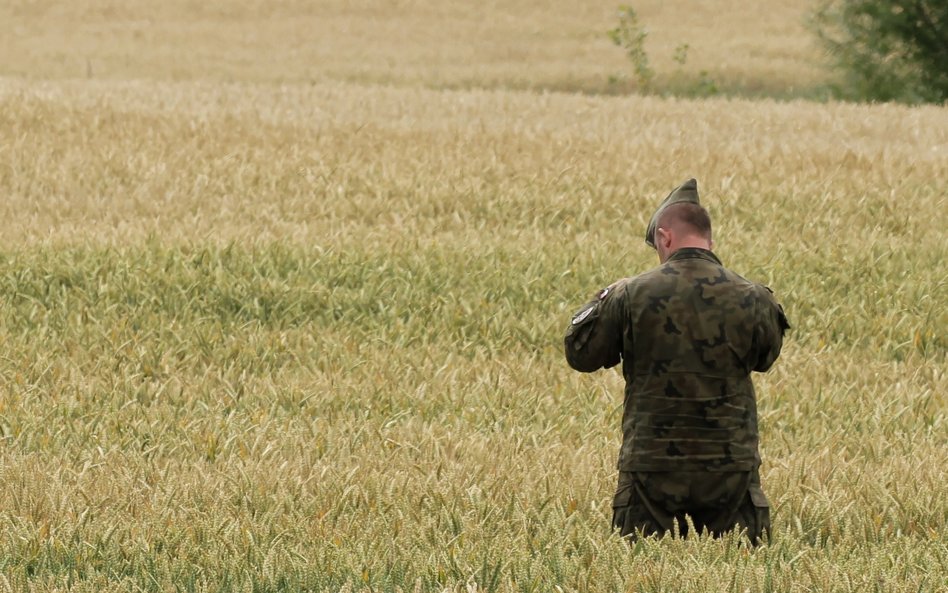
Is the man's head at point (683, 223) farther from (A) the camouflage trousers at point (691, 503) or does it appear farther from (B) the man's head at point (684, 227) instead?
(A) the camouflage trousers at point (691, 503)

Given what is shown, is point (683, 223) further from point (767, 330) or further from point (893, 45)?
point (893, 45)

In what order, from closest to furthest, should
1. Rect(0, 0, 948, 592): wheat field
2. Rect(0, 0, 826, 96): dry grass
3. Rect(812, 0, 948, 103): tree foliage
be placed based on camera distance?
1. Rect(0, 0, 948, 592): wheat field
2. Rect(812, 0, 948, 103): tree foliage
3. Rect(0, 0, 826, 96): dry grass

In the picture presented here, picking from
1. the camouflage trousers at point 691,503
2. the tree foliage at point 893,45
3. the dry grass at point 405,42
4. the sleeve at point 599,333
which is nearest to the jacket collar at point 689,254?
the sleeve at point 599,333

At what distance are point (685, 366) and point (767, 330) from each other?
352 mm

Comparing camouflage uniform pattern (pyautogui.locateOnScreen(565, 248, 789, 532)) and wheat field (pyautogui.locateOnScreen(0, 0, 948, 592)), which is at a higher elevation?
camouflage uniform pattern (pyautogui.locateOnScreen(565, 248, 789, 532))

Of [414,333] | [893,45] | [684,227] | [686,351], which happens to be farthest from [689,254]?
[893,45]

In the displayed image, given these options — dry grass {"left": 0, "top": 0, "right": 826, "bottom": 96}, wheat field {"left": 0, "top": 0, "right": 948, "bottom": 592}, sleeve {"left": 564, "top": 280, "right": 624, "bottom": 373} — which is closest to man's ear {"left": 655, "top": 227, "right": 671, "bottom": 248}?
sleeve {"left": 564, "top": 280, "right": 624, "bottom": 373}

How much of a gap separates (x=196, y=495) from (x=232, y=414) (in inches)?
72.6

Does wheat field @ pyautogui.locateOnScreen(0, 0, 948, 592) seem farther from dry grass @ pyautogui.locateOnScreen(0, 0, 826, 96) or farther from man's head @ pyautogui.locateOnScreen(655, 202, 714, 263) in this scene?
dry grass @ pyautogui.locateOnScreen(0, 0, 826, 96)

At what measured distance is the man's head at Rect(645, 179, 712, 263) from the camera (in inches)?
195

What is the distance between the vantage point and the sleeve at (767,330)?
16.3 feet

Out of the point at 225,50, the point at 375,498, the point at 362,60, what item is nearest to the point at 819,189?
the point at 375,498

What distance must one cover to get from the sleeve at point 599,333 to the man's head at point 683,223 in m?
0.24

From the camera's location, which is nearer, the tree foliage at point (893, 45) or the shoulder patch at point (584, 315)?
the shoulder patch at point (584, 315)
